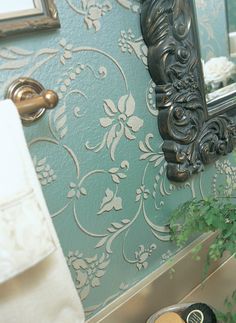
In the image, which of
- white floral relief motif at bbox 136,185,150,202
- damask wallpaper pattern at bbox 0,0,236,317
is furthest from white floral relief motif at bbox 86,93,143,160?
white floral relief motif at bbox 136,185,150,202

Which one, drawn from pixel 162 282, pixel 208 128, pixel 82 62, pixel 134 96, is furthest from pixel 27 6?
pixel 162 282

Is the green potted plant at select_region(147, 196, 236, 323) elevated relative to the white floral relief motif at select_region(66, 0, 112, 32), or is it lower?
lower

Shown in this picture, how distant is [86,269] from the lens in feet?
2.02

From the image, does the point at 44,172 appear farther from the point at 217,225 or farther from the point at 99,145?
the point at 217,225

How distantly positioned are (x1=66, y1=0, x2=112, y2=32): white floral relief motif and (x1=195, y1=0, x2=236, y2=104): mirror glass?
264 mm

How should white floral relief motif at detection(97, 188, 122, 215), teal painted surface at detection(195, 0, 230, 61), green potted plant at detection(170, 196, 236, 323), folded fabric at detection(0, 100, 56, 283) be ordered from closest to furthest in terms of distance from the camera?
folded fabric at detection(0, 100, 56, 283) → green potted plant at detection(170, 196, 236, 323) → white floral relief motif at detection(97, 188, 122, 215) → teal painted surface at detection(195, 0, 230, 61)

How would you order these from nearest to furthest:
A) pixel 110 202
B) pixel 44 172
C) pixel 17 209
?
1. pixel 17 209
2. pixel 44 172
3. pixel 110 202

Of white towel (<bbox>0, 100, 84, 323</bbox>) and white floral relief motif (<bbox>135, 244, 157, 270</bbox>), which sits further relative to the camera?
white floral relief motif (<bbox>135, 244, 157, 270</bbox>)

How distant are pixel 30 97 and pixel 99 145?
0.55ft

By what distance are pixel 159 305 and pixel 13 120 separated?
569mm

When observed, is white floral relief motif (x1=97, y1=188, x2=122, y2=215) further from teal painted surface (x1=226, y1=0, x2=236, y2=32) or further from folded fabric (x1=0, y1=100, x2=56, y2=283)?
Result: teal painted surface (x1=226, y1=0, x2=236, y2=32)

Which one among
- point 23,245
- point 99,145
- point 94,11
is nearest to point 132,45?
point 94,11

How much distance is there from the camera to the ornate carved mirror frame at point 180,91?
63cm

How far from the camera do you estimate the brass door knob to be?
0.44 m
